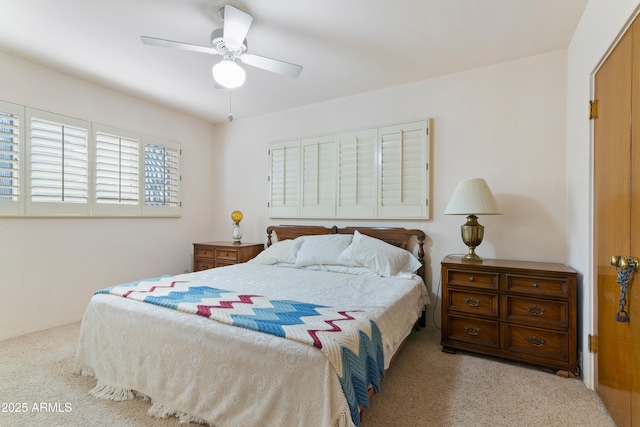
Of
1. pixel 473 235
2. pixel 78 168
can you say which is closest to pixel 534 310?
pixel 473 235

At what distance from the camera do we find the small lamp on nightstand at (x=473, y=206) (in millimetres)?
2379

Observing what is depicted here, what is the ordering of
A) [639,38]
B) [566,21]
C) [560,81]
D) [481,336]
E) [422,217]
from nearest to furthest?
[639,38] → [566,21] → [481,336] → [560,81] → [422,217]

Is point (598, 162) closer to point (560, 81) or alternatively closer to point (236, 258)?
point (560, 81)

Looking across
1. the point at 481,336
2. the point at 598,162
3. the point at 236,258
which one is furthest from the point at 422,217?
the point at 236,258

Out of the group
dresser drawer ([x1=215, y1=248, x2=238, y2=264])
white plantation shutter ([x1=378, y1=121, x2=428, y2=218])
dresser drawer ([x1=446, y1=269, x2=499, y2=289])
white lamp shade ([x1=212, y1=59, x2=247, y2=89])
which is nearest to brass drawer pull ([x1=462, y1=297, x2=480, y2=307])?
dresser drawer ([x1=446, y1=269, x2=499, y2=289])

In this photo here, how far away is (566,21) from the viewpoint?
83.5 inches

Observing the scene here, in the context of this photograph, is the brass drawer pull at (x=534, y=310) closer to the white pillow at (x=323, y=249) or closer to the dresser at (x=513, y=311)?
the dresser at (x=513, y=311)

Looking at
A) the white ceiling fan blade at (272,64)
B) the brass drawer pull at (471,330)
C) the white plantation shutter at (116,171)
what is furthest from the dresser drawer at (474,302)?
the white plantation shutter at (116,171)

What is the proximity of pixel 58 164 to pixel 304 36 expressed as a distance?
2683 millimetres

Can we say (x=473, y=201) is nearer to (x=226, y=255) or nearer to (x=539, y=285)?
(x=539, y=285)

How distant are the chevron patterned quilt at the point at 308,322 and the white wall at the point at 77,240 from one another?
4.68 ft

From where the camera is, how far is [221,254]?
12.2 feet

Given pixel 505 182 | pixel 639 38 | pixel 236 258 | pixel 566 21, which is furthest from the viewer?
pixel 236 258

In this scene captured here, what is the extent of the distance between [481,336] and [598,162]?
4.77 ft
